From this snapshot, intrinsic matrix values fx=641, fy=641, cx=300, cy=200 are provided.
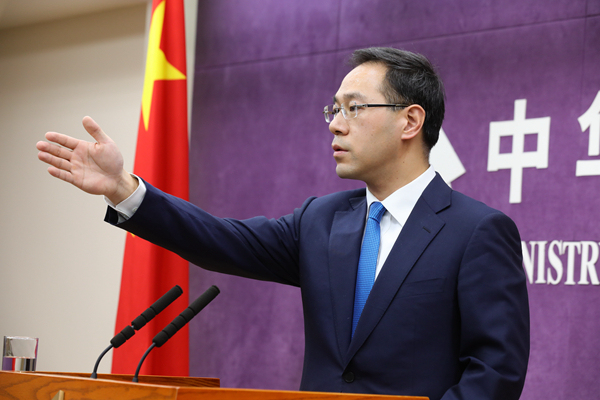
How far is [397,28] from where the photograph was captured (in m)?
3.71

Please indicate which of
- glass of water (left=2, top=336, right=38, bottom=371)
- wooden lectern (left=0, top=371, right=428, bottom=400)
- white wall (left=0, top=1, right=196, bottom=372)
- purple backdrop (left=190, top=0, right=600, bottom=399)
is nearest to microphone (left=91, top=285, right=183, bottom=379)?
wooden lectern (left=0, top=371, right=428, bottom=400)

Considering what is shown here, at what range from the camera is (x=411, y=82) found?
6.37 feet

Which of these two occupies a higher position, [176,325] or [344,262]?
[344,262]

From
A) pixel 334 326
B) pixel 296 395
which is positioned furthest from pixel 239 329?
pixel 296 395

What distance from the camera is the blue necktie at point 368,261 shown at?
1707 millimetres

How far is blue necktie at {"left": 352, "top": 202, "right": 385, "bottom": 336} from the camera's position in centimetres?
171

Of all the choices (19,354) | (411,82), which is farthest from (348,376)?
(19,354)

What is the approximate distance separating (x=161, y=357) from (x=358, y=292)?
1.98m

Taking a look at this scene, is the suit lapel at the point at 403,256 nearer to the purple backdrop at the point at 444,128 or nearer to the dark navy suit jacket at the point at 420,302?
the dark navy suit jacket at the point at 420,302

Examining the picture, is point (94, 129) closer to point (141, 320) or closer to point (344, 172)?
point (141, 320)

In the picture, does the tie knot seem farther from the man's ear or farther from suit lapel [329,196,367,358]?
the man's ear

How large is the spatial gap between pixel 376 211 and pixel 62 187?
359cm

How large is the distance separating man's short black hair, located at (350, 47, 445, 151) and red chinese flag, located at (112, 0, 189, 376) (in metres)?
1.78

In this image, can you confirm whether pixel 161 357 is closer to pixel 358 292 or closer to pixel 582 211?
pixel 358 292
